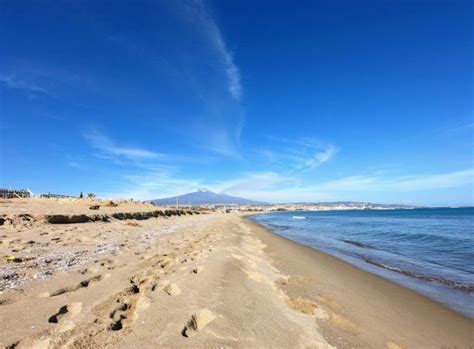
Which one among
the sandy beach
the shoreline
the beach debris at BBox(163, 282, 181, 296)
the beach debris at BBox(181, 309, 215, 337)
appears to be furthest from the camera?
the beach debris at BBox(163, 282, 181, 296)

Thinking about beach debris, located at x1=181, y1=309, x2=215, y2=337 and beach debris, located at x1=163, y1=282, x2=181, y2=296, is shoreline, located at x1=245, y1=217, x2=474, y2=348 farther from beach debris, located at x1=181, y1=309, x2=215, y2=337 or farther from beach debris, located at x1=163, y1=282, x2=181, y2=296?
beach debris, located at x1=163, y1=282, x2=181, y2=296

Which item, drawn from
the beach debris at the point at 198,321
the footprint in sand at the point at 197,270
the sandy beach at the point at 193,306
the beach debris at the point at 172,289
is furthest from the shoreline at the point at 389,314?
the beach debris at the point at 172,289

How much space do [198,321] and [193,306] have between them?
1.57 feet

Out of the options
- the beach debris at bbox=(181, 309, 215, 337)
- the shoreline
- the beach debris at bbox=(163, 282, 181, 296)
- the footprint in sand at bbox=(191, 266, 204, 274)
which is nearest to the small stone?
the footprint in sand at bbox=(191, 266, 204, 274)

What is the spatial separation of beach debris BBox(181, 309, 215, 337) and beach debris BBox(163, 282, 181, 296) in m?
0.81

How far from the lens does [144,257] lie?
7672 mm

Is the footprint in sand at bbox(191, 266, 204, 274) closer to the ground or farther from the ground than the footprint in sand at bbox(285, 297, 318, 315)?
farther from the ground

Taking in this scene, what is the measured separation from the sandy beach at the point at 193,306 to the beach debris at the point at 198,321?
0.01m

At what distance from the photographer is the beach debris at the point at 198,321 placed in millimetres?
3375

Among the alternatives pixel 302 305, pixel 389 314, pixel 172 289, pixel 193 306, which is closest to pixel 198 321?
pixel 193 306

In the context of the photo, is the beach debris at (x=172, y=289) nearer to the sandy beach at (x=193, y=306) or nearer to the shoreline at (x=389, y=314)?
the sandy beach at (x=193, y=306)

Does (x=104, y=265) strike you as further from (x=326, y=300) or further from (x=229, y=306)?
(x=326, y=300)

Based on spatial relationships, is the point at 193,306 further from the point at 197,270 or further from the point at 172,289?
the point at 197,270

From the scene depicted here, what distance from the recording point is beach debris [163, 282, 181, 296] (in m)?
4.60
